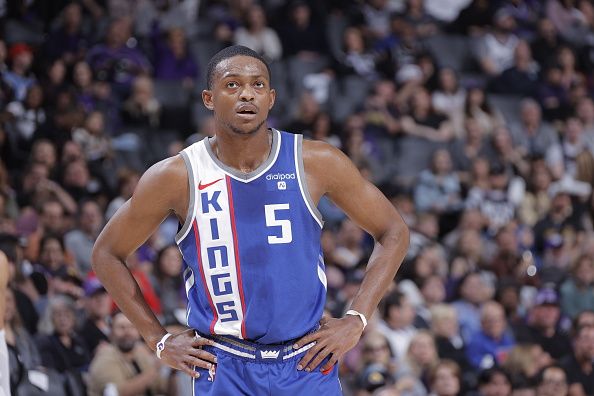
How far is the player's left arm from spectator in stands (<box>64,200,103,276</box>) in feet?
17.7

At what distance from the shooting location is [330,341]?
181 inches

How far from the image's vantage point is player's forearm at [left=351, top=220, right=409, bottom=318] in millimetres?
4715

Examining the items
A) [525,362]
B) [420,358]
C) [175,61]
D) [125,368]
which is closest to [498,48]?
[175,61]

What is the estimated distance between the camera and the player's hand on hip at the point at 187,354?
15.1 ft

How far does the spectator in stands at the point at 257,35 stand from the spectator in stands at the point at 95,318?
5.49 m

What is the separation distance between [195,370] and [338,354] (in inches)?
22.1

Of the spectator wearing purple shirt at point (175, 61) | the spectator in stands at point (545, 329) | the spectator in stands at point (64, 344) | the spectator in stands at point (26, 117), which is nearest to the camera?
the spectator in stands at point (64, 344)

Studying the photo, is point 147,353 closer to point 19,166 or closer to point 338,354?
point 19,166

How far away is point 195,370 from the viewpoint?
4656mm

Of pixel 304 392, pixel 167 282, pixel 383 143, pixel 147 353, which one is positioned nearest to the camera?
pixel 304 392

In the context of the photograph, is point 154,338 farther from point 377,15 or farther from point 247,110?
point 377,15

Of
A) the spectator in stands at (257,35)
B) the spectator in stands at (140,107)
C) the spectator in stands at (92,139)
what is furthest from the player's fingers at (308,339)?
the spectator in stands at (257,35)

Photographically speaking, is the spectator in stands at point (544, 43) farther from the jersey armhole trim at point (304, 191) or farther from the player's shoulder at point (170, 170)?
the player's shoulder at point (170, 170)

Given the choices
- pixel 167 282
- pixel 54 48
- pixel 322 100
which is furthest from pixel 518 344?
pixel 54 48
